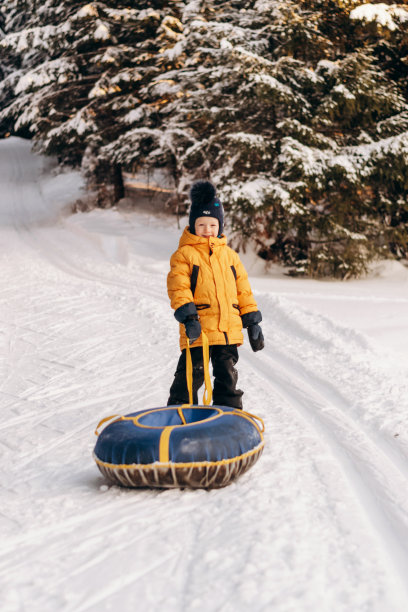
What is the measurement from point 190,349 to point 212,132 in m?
10.8

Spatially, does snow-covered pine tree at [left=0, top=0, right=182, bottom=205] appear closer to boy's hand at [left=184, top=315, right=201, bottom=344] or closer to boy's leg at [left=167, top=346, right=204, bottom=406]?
boy's leg at [left=167, top=346, right=204, bottom=406]

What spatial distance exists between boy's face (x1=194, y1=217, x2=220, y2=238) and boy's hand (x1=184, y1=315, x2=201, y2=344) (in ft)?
2.05

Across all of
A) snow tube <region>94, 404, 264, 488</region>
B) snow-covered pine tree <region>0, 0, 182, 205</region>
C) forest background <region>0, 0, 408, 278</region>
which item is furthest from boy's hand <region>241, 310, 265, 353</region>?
snow-covered pine tree <region>0, 0, 182, 205</region>

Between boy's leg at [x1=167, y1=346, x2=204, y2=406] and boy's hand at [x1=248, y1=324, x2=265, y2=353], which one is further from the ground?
boy's hand at [x1=248, y1=324, x2=265, y2=353]

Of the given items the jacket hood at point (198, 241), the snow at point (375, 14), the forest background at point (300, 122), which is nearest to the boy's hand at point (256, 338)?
the jacket hood at point (198, 241)

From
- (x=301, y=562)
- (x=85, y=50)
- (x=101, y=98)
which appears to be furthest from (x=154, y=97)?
(x=301, y=562)

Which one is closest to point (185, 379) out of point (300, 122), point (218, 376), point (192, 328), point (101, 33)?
point (218, 376)

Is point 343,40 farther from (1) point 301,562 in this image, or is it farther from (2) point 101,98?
(1) point 301,562

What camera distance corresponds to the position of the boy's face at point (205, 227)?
3.71 m

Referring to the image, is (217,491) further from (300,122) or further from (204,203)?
(300,122)

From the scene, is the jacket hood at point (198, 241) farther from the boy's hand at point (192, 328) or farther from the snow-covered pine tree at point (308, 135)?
the snow-covered pine tree at point (308, 135)

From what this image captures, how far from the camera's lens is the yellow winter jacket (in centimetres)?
360

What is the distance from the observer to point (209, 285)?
3.62 m

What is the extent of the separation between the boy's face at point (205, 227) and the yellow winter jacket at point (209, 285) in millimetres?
50
